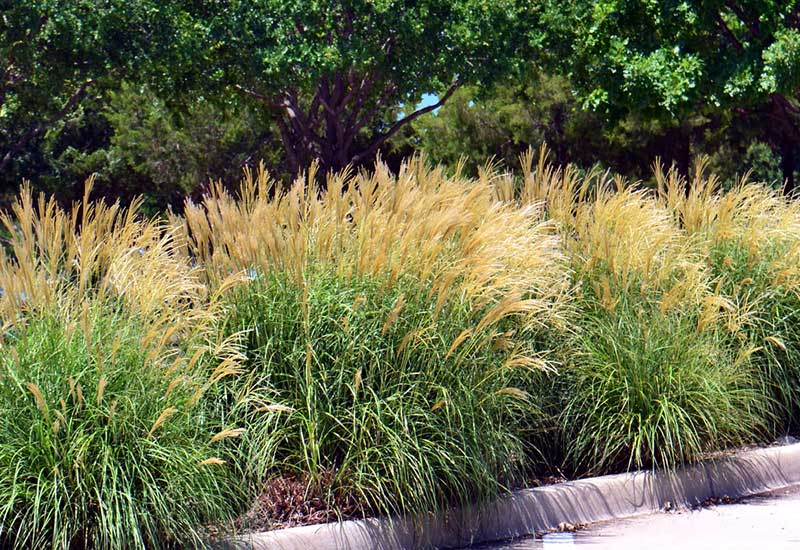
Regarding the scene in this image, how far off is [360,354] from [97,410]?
1.52 m

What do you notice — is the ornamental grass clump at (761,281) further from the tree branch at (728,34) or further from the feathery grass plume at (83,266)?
the tree branch at (728,34)

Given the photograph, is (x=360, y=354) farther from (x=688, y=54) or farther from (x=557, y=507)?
(x=688, y=54)

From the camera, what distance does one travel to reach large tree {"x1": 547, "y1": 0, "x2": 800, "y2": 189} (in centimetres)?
1647

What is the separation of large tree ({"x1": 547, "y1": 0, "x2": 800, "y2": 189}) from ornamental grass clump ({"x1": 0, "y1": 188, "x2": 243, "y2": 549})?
1335 cm

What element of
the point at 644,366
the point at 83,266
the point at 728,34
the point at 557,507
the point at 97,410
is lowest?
the point at 557,507

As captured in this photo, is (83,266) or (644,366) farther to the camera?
(644,366)

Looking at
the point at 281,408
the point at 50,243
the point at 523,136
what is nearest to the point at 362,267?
the point at 281,408

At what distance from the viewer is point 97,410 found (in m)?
4.62

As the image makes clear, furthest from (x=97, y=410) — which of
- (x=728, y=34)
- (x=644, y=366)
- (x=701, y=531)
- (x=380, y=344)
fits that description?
(x=728, y=34)

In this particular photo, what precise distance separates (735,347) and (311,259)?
11.4 feet

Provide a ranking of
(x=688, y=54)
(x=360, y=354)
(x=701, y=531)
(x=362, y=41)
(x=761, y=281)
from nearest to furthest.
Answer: (x=360, y=354)
(x=701, y=531)
(x=761, y=281)
(x=688, y=54)
(x=362, y=41)

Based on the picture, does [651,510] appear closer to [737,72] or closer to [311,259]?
[311,259]

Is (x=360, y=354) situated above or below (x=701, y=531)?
above

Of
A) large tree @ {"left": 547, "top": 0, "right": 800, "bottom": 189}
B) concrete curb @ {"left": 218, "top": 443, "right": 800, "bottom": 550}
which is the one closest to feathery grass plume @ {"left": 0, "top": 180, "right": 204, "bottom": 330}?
concrete curb @ {"left": 218, "top": 443, "right": 800, "bottom": 550}
